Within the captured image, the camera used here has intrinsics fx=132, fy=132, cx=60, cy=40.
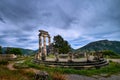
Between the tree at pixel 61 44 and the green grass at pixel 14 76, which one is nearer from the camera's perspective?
the green grass at pixel 14 76

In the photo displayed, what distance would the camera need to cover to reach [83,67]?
16562 mm

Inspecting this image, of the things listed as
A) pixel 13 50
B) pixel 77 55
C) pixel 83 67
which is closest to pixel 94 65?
pixel 83 67

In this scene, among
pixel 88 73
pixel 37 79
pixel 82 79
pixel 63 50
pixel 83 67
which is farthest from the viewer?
pixel 63 50

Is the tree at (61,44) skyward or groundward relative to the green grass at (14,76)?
skyward

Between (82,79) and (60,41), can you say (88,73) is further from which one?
(60,41)

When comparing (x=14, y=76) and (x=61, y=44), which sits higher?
(x=61, y=44)

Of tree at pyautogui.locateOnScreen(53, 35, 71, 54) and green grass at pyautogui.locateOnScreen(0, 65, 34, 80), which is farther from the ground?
tree at pyautogui.locateOnScreen(53, 35, 71, 54)

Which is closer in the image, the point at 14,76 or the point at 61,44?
the point at 14,76

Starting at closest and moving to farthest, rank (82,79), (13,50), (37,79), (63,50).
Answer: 1. (37,79)
2. (82,79)
3. (63,50)
4. (13,50)

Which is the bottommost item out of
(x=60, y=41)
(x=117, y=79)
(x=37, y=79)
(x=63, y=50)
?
(x=117, y=79)

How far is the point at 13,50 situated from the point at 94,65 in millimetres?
61978

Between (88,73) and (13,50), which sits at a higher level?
(13,50)

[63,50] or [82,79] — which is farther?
[63,50]

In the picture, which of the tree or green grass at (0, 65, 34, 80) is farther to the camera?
the tree
